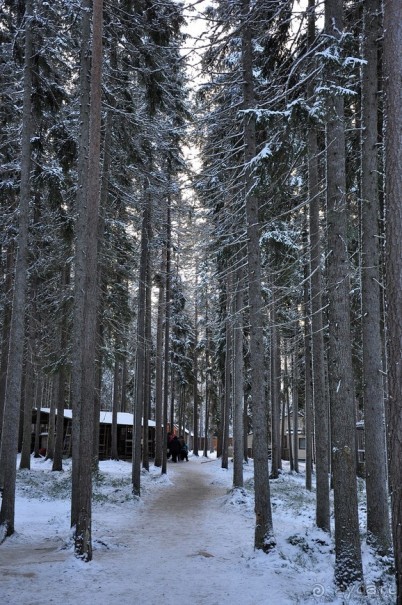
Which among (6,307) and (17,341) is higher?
(6,307)

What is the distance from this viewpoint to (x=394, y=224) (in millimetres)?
5387

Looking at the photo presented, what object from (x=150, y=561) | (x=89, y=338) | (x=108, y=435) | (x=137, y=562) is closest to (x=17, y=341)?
(x=89, y=338)

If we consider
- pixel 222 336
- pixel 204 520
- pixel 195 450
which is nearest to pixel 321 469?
pixel 204 520

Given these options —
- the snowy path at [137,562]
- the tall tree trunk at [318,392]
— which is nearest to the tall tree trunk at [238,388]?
the snowy path at [137,562]

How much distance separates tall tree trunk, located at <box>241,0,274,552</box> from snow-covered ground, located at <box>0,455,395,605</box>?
56 cm

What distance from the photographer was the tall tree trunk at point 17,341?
9.42 meters

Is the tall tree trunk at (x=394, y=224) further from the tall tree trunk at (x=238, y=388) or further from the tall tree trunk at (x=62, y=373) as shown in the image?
the tall tree trunk at (x=62, y=373)

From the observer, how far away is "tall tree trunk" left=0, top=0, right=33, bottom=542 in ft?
30.9

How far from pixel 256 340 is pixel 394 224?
4.35 metres

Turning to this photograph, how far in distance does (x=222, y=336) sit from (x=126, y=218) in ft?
32.1

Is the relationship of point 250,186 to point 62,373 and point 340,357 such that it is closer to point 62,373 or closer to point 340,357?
point 340,357

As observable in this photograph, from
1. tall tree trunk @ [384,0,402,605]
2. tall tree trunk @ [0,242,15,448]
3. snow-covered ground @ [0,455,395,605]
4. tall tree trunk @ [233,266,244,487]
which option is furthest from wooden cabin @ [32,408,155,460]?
tall tree trunk @ [384,0,402,605]

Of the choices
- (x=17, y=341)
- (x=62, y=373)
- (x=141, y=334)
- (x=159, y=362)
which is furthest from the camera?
(x=159, y=362)

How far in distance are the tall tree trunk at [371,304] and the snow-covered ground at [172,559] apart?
940 millimetres
